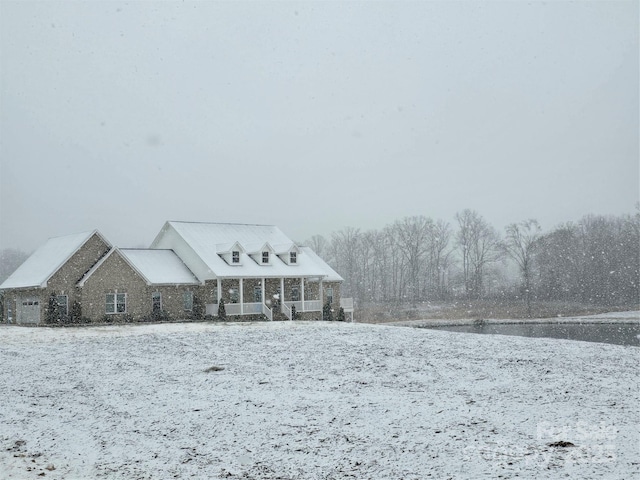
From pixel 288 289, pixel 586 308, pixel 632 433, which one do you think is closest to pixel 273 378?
pixel 632 433

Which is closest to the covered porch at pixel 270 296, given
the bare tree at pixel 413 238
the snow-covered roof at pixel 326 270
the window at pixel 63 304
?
the snow-covered roof at pixel 326 270

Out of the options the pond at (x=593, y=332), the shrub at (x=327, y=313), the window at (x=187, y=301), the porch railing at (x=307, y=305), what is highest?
the window at (x=187, y=301)

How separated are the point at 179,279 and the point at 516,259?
206ft

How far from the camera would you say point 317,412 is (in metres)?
12.4

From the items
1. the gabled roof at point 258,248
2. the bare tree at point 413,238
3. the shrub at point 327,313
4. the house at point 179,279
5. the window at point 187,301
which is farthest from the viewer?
the bare tree at point 413,238

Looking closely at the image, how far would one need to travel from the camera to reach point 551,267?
88688 mm

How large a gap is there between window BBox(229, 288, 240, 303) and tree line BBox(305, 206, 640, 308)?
137 feet

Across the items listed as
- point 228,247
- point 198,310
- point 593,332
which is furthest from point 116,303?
point 593,332

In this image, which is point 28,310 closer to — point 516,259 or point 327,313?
point 327,313

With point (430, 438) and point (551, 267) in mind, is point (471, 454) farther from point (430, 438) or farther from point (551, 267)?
point (551, 267)

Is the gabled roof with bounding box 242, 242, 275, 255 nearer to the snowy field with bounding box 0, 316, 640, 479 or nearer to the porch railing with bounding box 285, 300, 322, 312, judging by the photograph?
the porch railing with bounding box 285, 300, 322, 312

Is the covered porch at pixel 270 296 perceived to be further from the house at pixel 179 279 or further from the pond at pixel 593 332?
the pond at pixel 593 332

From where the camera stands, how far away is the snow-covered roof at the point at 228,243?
36.5m

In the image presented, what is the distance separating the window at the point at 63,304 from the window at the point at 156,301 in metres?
4.59
